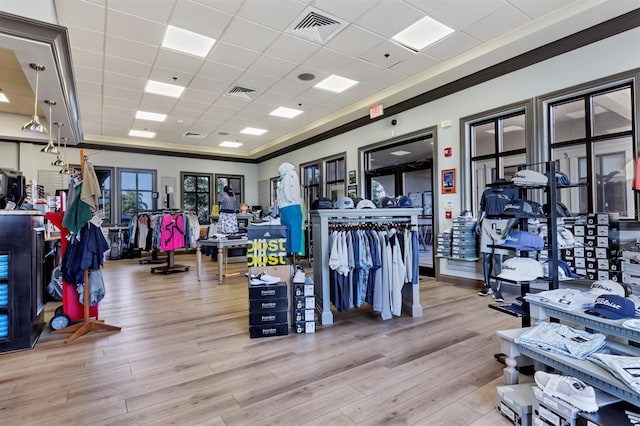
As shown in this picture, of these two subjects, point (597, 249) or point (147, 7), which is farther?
point (597, 249)

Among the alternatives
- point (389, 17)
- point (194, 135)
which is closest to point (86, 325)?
point (389, 17)

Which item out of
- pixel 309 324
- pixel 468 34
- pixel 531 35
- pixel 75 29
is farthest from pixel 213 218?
pixel 531 35

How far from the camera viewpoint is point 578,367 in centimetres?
172

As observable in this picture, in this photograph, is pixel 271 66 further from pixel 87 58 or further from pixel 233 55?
pixel 87 58

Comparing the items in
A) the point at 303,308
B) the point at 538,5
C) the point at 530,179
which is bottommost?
the point at 303,308

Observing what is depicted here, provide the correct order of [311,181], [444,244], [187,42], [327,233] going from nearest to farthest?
1. [327,233]
2. [187,42]
3. [444,244]
4. [311,181]

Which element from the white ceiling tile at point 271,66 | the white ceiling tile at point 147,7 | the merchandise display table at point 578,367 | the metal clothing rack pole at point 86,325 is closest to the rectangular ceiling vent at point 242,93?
the white ceiling tile at point 271,66

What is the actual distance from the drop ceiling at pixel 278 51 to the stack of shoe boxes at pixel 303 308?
10.3 ft

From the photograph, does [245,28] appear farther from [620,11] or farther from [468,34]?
[620,11]

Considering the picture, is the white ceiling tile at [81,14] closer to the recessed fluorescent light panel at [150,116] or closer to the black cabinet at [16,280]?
the black cabinet at [16,280]

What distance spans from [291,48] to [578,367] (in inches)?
189

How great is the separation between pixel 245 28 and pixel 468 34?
9.64 ft

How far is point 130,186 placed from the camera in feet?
35.6

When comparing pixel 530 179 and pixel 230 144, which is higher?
pixel 230 144
